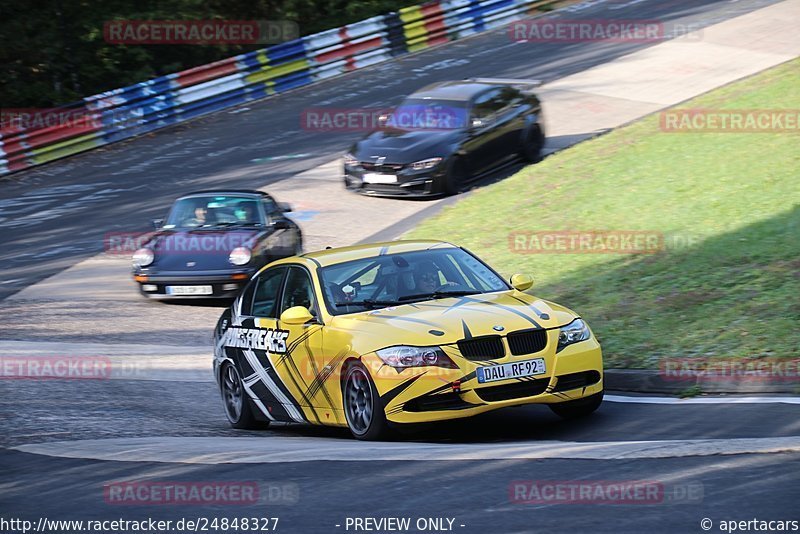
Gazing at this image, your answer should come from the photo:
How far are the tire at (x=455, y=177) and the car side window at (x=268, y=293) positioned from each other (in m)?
10.9

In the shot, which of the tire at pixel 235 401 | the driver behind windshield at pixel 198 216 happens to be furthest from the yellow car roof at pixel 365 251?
the driver behind windshield at pixel 198 216

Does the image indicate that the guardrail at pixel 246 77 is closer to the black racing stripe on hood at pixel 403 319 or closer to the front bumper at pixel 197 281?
the front bumper at pixel 197 281

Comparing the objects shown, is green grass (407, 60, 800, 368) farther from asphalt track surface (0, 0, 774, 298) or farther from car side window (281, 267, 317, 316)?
asphalt track surface (0, 0, 774, 298)

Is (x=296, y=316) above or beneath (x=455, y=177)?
above

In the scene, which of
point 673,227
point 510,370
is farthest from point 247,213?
point 510,370

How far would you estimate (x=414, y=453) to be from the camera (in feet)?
26.6

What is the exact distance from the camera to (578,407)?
937 centimetres

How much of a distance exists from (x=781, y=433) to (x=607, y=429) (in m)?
1.29

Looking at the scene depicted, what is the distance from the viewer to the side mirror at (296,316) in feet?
31.4

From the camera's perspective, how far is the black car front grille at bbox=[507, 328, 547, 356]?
8.84m

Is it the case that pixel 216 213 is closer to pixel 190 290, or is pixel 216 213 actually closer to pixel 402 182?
pixel 190 290

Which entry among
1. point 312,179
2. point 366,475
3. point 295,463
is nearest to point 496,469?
point 366,475

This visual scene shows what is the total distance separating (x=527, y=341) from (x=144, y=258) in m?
9.89

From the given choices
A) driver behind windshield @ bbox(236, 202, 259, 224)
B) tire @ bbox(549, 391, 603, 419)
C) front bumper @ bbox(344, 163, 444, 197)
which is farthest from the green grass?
driver behind windshield @ bbox(236, 202, 259, 224)
